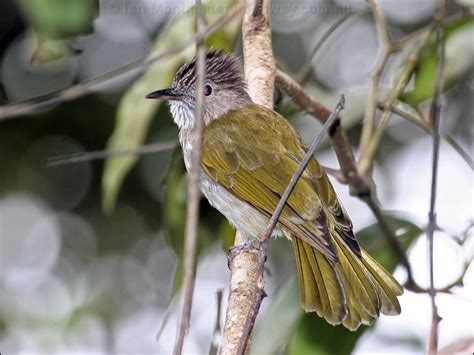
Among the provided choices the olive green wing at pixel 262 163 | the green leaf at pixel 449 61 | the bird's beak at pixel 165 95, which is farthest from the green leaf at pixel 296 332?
the bird's beak at pixel 165 95

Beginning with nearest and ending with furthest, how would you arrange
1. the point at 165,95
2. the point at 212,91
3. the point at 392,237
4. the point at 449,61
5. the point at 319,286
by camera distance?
the point at 319,286, the point at 392,237, the point at 449,61, the point at 165,95, the point at 212,91

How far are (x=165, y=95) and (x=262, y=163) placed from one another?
580mm

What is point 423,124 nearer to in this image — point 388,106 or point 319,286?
point 388,106

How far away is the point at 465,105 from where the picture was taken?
6531mm

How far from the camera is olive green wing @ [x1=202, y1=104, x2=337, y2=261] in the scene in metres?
3.20

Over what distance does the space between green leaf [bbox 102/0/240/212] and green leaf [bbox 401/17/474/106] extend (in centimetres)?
78

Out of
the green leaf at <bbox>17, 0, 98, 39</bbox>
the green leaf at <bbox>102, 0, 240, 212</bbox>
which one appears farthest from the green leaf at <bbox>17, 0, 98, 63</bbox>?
the green leaf at <bbox>102, 0, 240, 212</bbox>

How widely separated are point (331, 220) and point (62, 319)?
3.76m

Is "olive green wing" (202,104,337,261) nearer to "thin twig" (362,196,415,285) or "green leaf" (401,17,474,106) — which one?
"thin twig" (362,196,415,285)

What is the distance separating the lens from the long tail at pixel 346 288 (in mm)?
3029

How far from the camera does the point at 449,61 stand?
11.9 feet

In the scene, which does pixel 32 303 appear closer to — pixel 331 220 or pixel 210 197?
pixel 210 197

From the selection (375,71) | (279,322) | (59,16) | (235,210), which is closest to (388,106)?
(375,71)

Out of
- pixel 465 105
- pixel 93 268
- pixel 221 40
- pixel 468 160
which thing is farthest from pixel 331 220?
pixel 93 268
